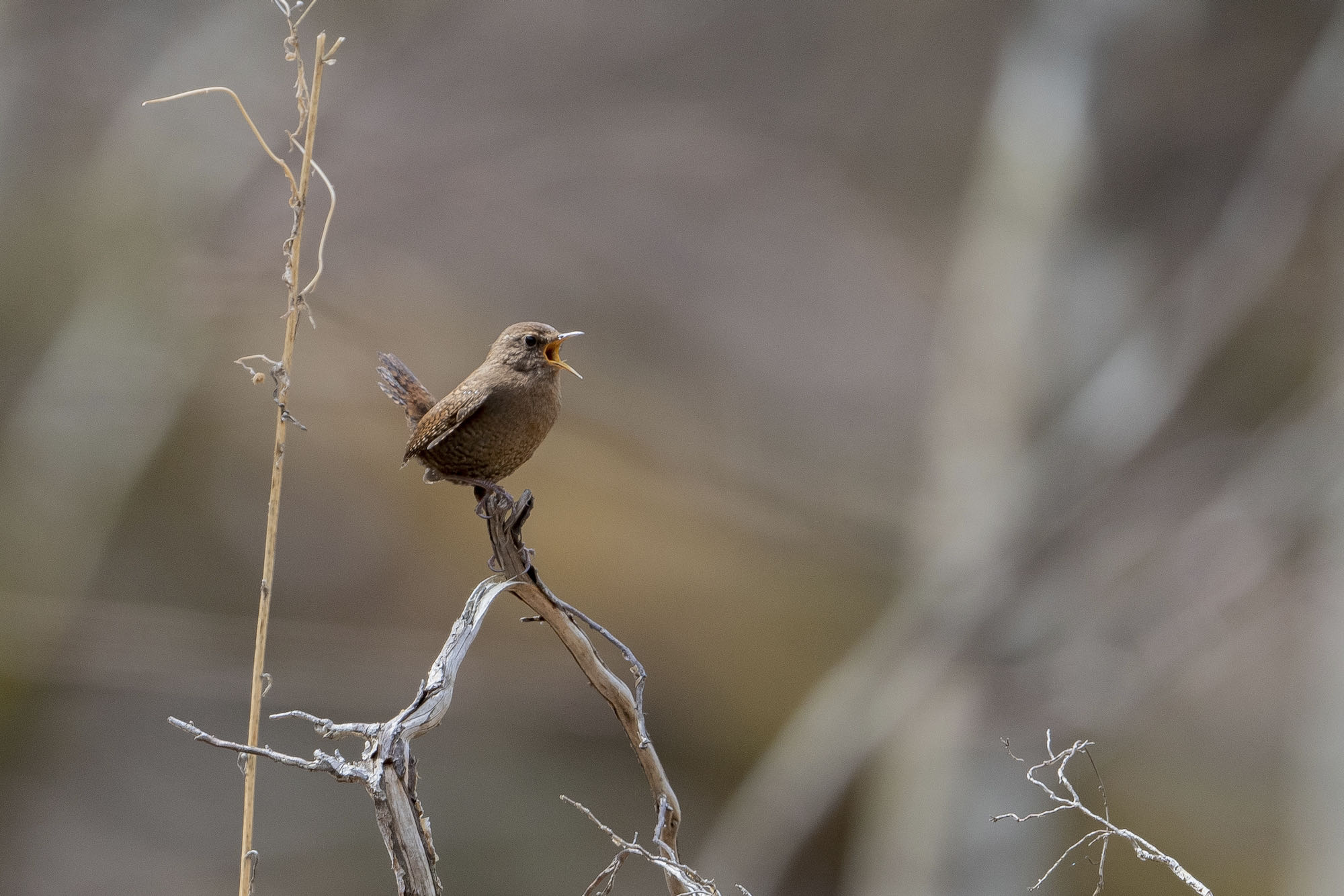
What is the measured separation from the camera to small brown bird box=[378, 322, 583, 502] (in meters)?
1.26

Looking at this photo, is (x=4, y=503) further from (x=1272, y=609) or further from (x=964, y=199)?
(x=1272, y=609)

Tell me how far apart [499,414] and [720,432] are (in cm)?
218

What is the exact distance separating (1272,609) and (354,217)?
330 cm

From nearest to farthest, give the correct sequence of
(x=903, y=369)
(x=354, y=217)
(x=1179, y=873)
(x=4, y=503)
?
(x=1179, y=873), (x=4, y=503), (x=354, y=217), (x=903, y=369)

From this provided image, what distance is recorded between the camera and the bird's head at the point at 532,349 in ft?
4.20

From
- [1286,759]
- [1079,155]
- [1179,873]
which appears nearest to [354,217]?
[1079,155]

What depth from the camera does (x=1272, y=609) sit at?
11.0ft

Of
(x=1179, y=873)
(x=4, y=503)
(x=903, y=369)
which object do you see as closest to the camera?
(x=1179, y=873)

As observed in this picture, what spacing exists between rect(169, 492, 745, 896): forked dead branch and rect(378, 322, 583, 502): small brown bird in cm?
6

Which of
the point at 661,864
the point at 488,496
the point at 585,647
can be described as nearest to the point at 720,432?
the point at 488,496

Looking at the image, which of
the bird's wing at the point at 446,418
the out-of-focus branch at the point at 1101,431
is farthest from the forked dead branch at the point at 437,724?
the out-of-focus branch at the point at 1101,431

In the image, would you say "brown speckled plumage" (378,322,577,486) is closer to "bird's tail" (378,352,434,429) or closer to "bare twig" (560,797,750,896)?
"bird's tail" (378,352,434,429)

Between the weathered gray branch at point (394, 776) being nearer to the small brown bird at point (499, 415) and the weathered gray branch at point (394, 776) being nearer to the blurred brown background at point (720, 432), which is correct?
the small brown bird at point (499, 415)

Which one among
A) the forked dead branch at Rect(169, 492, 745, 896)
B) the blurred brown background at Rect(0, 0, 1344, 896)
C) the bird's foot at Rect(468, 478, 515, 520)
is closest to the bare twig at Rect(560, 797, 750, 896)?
the forked dead branch at Rect(169, 492, 745, 896)
